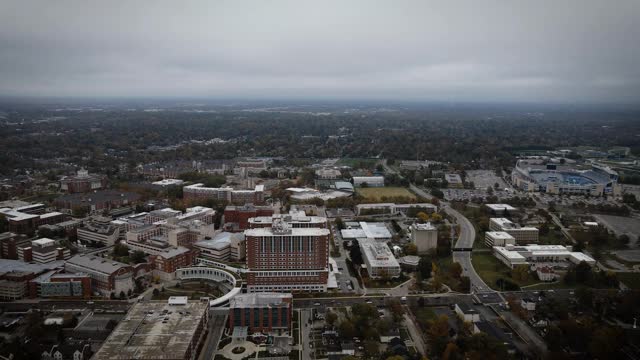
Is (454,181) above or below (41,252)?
below

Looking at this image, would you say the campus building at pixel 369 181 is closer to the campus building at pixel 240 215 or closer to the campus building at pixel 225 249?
the campus building at pixel 240 215

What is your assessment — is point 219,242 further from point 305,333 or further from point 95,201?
point 95,201

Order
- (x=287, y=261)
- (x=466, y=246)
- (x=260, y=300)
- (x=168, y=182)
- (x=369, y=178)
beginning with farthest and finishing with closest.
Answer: (x=369, y=178) → (x=168, y=182) → (x=466, y=246) → (x=287, y=261) → (x=260, y=300)

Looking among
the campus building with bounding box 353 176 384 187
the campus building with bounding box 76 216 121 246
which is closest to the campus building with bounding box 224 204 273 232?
the campus building with bounding box 76 216 121 246

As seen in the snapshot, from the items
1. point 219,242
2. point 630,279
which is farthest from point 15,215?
point 630,279

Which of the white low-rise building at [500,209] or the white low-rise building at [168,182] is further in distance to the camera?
the white low-rise building at [168,182]

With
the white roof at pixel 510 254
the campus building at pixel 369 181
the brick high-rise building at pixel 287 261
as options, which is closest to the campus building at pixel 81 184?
the campus building at pixel 369 181
